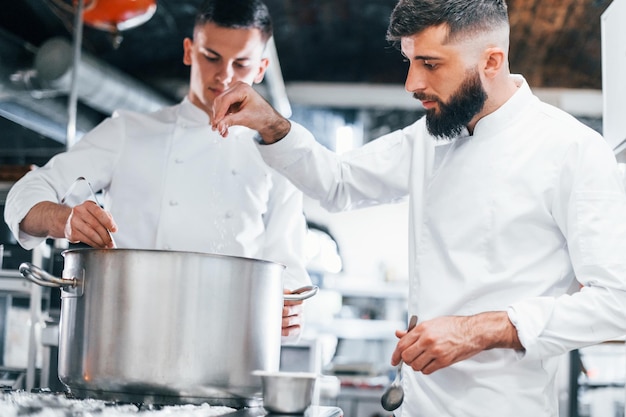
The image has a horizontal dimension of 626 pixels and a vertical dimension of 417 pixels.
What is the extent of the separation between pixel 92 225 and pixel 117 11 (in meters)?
2.39

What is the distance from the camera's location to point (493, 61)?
5.57 ft

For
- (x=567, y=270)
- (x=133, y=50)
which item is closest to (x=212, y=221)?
(x=567, y=270)

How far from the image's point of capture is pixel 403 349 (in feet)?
4.86

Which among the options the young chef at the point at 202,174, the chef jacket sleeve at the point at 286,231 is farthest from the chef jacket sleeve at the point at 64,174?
the chef jacket sleeve at the point at 286,231

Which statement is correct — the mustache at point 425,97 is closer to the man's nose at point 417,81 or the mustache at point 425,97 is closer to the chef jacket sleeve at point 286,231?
the man's nose at point 417,81

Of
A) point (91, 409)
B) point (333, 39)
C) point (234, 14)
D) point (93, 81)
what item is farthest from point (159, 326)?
point (333, 39)

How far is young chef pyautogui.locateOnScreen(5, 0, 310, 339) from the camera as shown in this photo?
6.70ft

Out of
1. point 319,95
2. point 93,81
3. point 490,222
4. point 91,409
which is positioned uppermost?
point 319,95

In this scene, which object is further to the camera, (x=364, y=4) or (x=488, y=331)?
(x=364, y=4)

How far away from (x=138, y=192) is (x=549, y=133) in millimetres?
1071

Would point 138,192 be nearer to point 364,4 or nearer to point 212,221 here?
point 212,221

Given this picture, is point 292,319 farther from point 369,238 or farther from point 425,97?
point 369,238

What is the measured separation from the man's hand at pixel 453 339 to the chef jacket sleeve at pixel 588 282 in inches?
1.3

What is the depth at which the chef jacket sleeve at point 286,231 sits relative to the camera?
2061 mm
